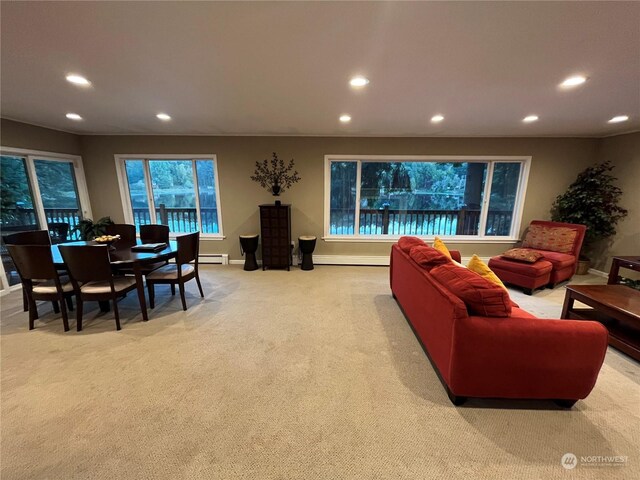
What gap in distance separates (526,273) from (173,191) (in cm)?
599

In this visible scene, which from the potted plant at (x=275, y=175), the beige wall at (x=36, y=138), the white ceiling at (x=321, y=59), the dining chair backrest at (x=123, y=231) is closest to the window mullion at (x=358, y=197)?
the potted plant at (x=275, y=175)

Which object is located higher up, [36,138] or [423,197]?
[36,138]

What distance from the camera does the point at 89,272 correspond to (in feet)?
7.78

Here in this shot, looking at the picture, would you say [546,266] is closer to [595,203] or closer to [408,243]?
[595,203]

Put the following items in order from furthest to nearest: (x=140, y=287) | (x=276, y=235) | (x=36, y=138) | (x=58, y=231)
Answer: (x=276, y=235) → (x=58, y=231) → (x=36, y=138) → (x=140, y=287)

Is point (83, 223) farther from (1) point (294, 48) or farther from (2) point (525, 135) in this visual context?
(2) point (525, 135)

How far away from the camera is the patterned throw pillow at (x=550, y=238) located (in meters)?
3.81

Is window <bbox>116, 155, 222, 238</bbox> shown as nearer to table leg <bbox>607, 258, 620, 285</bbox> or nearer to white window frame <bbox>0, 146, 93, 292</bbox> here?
white window frame <bbox>0, 146, 93, 292</bbox>

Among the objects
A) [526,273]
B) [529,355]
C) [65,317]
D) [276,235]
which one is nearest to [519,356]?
[529,355]

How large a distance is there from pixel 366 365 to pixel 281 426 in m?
0.82

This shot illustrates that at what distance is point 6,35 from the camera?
151 cm

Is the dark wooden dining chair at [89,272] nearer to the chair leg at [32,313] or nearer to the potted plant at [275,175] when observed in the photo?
the chair leg at [32,313]

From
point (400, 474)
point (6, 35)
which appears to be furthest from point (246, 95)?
point (400, 474)

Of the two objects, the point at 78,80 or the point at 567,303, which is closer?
the point at 78,80
